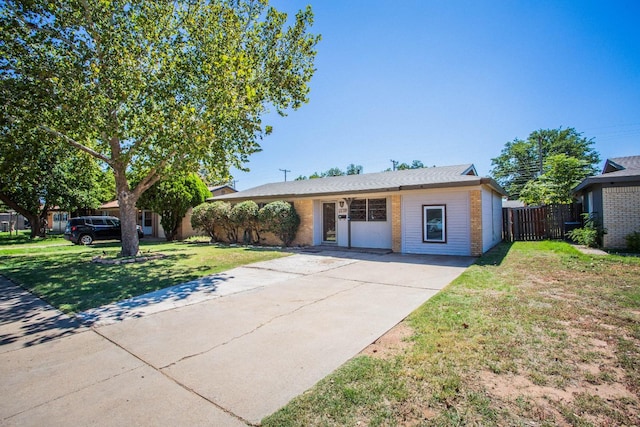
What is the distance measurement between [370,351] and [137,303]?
181 inches

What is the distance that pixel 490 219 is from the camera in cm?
1291

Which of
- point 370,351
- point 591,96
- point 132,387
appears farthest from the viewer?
point 591,96

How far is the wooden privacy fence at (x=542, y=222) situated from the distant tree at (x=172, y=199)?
18.2 meters

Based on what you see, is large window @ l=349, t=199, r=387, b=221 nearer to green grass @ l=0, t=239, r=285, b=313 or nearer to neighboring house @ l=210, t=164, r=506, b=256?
neighboring house @ l=210, t=164, r=506, b=256

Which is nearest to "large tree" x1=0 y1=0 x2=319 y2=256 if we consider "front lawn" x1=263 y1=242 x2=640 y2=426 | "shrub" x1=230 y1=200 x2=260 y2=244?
"shrub" x1=230 y1=200 x2=260 y2=244

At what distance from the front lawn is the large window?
26.1 ft

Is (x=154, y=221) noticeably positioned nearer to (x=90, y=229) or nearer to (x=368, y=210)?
(x=90, y=229)

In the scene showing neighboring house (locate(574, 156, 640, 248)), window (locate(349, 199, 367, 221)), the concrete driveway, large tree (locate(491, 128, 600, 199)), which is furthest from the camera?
large tree (locate(491, 128, 600, 199))

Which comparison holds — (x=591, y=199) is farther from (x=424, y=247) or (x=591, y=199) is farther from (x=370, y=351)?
(x=370, y=351)

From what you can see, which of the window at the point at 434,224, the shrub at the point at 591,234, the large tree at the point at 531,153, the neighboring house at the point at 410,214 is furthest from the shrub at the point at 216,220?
the large tree at the point at 531,153

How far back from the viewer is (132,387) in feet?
9.32

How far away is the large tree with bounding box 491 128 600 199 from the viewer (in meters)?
40.7

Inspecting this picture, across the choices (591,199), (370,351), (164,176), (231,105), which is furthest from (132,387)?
(591,199)

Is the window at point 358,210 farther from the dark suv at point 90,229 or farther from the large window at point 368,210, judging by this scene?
the dark suv at point 90,229
